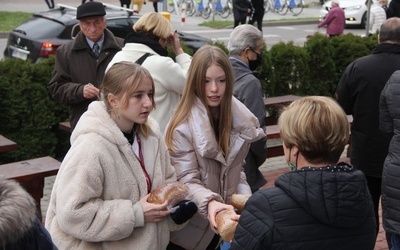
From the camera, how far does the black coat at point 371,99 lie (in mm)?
5672

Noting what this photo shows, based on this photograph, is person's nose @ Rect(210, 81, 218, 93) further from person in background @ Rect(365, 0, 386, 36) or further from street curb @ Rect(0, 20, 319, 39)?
street curb @ Rect(0, 20, 319, 39)

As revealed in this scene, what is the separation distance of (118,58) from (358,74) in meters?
1.98

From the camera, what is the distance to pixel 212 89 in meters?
4.14

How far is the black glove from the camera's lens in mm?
3654

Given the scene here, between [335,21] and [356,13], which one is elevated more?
[335,21]

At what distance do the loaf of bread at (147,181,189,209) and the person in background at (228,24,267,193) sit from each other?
5.04 ft

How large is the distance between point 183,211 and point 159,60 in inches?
57.2

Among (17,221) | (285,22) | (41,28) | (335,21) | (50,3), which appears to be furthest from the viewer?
(285,22)

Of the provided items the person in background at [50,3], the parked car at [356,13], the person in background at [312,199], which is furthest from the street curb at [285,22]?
the person in background at [312,199]

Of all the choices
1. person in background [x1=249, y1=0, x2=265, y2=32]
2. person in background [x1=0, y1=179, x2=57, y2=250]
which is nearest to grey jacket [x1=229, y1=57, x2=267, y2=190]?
person in background [x1=0, y1=179, x2=57, y2=250]

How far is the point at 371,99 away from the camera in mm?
Answer: 5719

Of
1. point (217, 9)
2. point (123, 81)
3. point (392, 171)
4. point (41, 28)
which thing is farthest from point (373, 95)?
point (217, 9)

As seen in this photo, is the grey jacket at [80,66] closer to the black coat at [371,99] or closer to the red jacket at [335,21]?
the black coat at [371,99]

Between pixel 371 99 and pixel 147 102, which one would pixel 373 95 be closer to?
pixel 371 99
